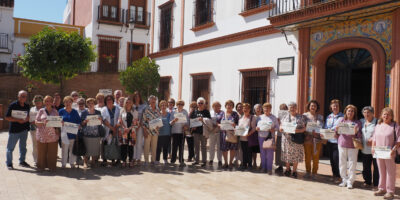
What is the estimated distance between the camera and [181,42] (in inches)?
622

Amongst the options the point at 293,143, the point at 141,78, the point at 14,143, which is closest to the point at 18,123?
the point at 14,143

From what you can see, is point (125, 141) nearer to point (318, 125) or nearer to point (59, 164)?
point (59, 164)

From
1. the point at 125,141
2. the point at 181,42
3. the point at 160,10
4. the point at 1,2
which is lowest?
the point at 125,141

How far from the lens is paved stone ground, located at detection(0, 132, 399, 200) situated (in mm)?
6094

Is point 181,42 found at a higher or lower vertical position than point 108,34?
lower

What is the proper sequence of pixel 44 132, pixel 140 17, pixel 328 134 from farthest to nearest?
pixel 140 17, pixel 44 132, pixel 328 134

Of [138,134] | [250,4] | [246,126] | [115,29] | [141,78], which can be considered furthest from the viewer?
[115,29]

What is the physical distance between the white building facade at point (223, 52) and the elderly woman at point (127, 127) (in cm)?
458

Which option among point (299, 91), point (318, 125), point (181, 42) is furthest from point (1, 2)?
point (318, 125)

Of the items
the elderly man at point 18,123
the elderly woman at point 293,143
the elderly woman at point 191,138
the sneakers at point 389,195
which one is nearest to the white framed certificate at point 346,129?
the elderly woman at point 293,143

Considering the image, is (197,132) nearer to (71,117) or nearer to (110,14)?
(71,117)

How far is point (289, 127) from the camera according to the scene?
7.73 meters

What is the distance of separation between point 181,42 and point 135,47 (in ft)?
45.2

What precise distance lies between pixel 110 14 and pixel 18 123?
20.4 m
